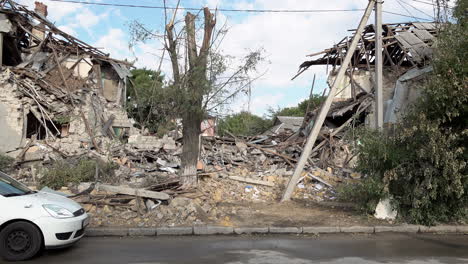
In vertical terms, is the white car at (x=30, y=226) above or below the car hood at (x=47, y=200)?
below

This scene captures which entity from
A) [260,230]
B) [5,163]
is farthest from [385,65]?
[5,163]

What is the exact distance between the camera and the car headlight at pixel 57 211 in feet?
21.3

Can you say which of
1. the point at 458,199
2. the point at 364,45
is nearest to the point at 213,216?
the point at 458,199

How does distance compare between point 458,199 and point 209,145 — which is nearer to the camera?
point 458,199

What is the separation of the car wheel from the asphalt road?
0.23 meters

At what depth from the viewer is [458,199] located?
30.9 ft

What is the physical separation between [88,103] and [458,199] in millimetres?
16703

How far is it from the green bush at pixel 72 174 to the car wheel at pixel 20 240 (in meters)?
5.79

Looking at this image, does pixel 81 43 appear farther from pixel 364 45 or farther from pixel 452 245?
pixel 452 245

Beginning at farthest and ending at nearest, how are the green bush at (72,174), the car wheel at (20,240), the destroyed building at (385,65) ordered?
the destroyed building at (385,65)
the green bush at (72,174)
the car wheel at (20,240)

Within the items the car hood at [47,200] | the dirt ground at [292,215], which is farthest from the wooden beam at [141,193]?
the car hood at [47,200]

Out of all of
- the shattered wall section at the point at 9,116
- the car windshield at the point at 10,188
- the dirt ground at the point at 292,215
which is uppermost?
the shattered wall section at the point at 9,116

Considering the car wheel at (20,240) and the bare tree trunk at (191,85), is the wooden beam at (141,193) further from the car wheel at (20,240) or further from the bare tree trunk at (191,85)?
A: the car wheel at (20,240)

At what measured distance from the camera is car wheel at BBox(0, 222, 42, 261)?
20.6 feet
